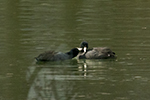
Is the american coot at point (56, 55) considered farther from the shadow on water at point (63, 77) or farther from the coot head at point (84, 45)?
the coot head at point (84, 45)

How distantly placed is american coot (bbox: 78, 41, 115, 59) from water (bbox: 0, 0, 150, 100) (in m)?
0.23

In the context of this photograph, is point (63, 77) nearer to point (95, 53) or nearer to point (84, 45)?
point (95, 53)

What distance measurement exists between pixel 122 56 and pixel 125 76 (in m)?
1.80

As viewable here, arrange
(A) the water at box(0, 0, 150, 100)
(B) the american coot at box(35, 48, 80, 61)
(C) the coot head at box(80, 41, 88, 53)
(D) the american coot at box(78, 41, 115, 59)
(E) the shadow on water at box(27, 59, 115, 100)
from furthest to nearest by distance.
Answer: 1. (C) the coot head at box(80, 41, 88, 53)
2. (D) the american coot at box(78, 41, 115, 59)
3. (B) the american coot at box(35, 48, 80, 61)
4. (A) the water at box(0, 0, 150, 100)
5. (E) the shadow on water at box(27, 59, 115, 100)

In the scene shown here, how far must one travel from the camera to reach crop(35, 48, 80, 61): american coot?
1270 cm

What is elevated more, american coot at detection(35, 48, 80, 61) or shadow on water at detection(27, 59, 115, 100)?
american coot at detection(35, 48, 80, 61)

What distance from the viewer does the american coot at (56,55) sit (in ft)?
41.7

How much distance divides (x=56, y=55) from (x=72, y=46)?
1219 mm

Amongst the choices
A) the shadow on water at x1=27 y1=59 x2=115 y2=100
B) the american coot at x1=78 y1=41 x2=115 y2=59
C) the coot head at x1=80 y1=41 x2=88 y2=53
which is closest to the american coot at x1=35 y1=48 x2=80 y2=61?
the shadow on water at x1=27 y1=59 x2=115 y2=100

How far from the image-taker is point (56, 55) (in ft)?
42.4

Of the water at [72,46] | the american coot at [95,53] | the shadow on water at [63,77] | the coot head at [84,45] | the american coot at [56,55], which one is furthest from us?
the coot head at [84,45]

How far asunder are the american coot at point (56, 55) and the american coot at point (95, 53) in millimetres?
247

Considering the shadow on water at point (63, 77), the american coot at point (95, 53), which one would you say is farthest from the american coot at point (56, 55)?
the american coot at point (95, 53)

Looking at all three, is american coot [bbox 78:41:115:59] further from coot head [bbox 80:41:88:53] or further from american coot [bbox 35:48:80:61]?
american coot [bbox 35:48:80:61]
